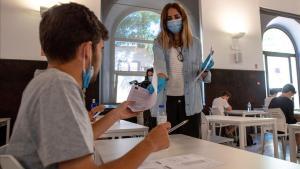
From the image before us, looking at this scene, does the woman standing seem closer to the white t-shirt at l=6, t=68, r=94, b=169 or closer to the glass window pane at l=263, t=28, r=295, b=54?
the white t-shirt at l=6, t=68, r=94, b=169

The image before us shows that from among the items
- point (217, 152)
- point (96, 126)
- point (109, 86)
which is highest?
point (109, 86)

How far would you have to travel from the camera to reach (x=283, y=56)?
24.0 ft

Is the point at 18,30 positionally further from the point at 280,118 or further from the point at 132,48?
the point at 280,118

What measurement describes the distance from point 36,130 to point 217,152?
711mm

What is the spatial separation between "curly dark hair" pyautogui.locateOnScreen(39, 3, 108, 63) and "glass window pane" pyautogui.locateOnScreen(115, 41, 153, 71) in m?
4.51

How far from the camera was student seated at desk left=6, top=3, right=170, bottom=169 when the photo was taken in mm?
564

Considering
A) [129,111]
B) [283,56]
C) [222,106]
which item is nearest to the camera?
[129,111]

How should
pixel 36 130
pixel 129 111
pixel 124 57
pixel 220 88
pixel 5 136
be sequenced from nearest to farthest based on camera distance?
pixel 36 130 → pixel 129 111 → pixel 5 136 → pixel 124 57 → pixel 220 88

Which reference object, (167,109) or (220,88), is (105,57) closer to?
(220,88)

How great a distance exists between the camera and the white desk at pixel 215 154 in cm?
82

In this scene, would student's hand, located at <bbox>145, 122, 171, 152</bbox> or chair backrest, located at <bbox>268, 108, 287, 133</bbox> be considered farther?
chair backrest, located at <bbox>268, 108, 287, 133</bbox>

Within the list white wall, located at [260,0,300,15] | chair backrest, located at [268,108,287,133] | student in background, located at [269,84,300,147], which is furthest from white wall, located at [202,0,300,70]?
chair backrest, located at [268,108,287,133]

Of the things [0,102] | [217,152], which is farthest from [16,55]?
[217,152]

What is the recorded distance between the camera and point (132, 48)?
5395mm
